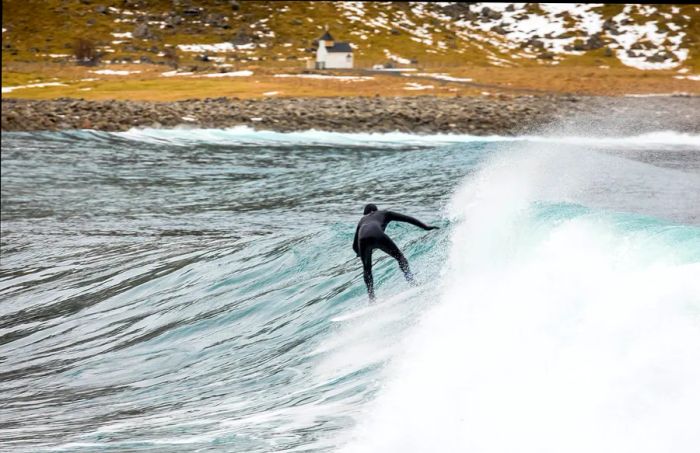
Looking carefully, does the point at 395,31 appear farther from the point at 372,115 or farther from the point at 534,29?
the point at 372,115

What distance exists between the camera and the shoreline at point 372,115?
200 feet

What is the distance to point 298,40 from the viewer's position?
513 ft

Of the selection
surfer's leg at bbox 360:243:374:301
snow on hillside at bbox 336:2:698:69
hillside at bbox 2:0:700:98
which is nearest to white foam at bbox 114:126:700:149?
surfer's leg at bbox 360:243:374:301

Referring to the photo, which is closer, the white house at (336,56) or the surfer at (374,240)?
the surfer at (374,240)

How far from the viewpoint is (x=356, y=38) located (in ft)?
518

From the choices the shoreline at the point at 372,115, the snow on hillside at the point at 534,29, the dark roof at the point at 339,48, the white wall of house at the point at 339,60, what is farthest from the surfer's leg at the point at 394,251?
the snow on hillside at the point at 534,29

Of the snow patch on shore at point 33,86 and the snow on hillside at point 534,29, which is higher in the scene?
the snow on hillside at point 534,29

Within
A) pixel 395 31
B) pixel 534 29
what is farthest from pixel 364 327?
pixel 534 29

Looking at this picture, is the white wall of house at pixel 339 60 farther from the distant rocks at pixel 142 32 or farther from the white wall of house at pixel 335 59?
the distant rocks at pixel 142 32

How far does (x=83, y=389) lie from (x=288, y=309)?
15.5ft

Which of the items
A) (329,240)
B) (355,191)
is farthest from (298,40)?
(329,240)

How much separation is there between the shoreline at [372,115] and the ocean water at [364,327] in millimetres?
29009

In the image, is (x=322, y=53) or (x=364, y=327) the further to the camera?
(x=322, y=53)

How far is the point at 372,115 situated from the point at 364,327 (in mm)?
47800
